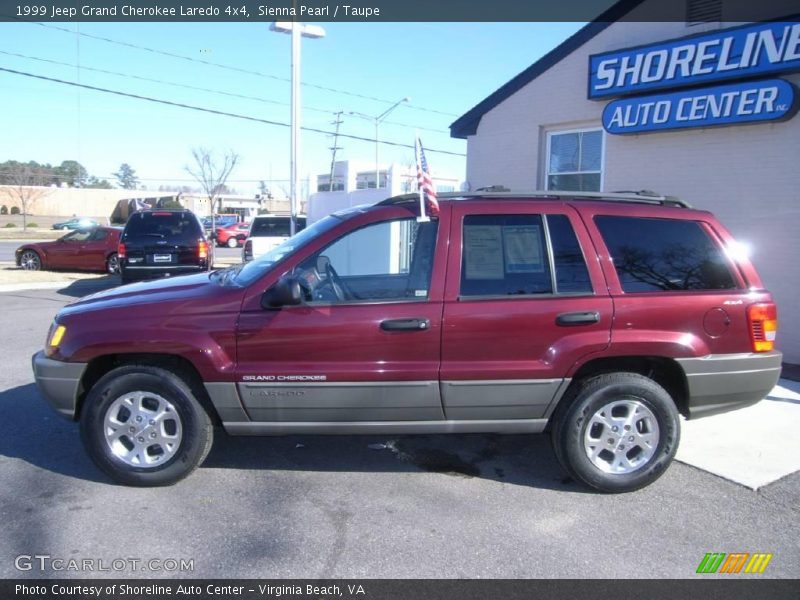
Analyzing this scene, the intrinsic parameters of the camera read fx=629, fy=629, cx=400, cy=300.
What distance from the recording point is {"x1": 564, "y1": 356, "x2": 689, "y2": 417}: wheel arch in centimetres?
405

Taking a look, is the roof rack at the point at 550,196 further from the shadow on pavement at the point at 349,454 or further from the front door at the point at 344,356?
the shadow on pavement at the point at 349,454

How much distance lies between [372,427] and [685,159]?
6.38 metres

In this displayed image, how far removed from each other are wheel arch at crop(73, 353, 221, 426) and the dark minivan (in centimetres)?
828

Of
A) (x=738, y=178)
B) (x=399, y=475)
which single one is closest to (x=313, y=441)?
(x=399, y=475)

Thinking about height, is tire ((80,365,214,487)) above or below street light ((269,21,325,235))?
below

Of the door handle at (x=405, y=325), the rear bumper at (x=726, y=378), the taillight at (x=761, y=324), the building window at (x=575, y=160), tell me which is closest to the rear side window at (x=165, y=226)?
the building window at (x=575, y=160)

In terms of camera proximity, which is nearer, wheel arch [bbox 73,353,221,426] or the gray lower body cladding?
the gray lower body cladding

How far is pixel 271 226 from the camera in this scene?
1562cm

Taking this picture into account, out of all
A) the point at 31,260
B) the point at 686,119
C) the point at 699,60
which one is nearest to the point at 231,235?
the point at 31,260

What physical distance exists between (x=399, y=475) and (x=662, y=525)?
166 cm

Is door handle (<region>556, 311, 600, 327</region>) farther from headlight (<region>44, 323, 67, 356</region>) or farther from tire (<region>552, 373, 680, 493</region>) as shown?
headlight (<region>44, 323, 67, 356</region>)

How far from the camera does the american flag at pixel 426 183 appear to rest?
3924 mm

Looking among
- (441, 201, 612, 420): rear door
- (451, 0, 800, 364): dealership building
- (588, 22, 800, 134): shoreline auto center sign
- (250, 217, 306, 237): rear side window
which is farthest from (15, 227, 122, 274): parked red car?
(441, 201, 612, 420): rear door

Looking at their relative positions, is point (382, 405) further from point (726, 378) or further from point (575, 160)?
point (575, 160)
